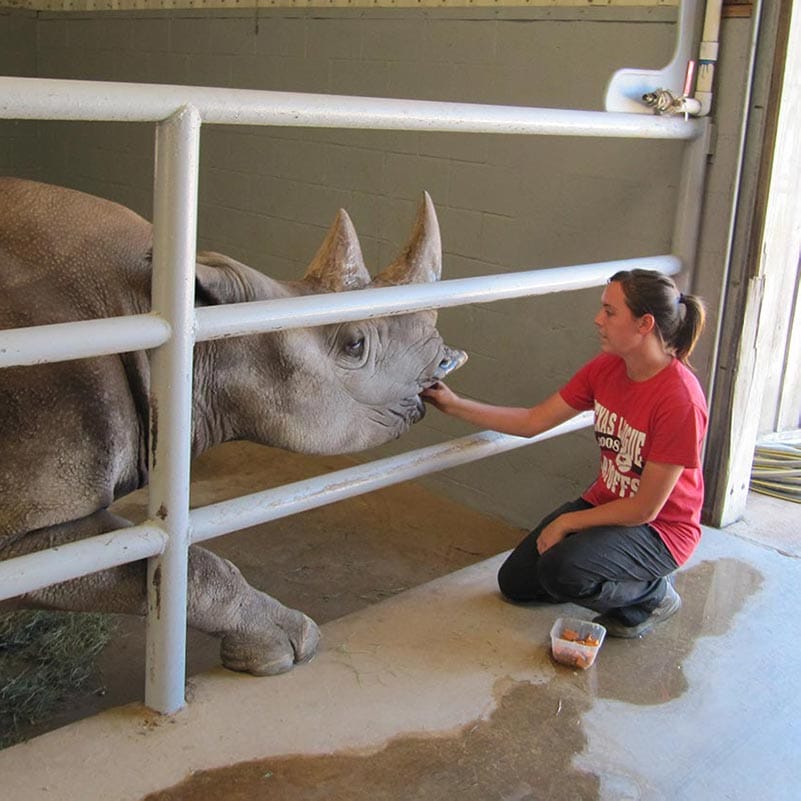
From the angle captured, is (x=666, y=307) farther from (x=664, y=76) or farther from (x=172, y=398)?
(x=172, y=398)

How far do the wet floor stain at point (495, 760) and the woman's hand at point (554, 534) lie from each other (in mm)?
316

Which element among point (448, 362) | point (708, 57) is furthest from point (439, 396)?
point (708, 57)

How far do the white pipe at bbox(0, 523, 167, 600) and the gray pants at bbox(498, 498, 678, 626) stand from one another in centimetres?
108

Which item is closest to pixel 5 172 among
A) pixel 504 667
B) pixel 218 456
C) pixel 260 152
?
pixel 260 152

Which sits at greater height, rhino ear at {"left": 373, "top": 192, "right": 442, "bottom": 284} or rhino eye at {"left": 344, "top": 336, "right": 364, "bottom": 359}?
rhino ear at {"left": 373, "top": 192, "right": 442, "bottom": 284}

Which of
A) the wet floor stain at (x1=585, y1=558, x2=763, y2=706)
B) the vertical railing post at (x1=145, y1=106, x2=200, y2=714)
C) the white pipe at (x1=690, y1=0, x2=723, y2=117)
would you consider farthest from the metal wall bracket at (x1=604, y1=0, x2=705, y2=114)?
the vertical railing post at (x1=145, y1=106, x2=200, y2=714)

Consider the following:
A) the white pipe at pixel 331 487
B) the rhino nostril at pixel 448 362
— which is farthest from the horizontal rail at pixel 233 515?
the rhino nostril at pixel 448 362

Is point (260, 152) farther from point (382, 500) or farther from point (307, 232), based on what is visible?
point (382, 500)

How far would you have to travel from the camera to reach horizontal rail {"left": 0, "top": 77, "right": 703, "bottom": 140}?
6.09 ft

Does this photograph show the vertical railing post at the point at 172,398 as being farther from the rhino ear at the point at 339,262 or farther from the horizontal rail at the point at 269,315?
the rhino ear at the point at 339,262

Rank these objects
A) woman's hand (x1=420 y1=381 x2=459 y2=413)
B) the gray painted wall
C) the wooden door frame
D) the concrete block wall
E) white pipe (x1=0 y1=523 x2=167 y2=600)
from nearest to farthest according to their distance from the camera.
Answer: white pipe (x1=0 y1=523 x2=167 y2=600), woman's hand (x1=420 y1=381 x2=459 y2=413), the wooden door frame, the gray painted wall, the concrete block wall

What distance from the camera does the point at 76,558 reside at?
2113mm

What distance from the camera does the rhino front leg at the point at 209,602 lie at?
240cm

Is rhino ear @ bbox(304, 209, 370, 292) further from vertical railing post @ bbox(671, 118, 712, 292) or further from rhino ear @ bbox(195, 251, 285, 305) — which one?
vertical railing post @ bbox(671, 118, 712, 292)
